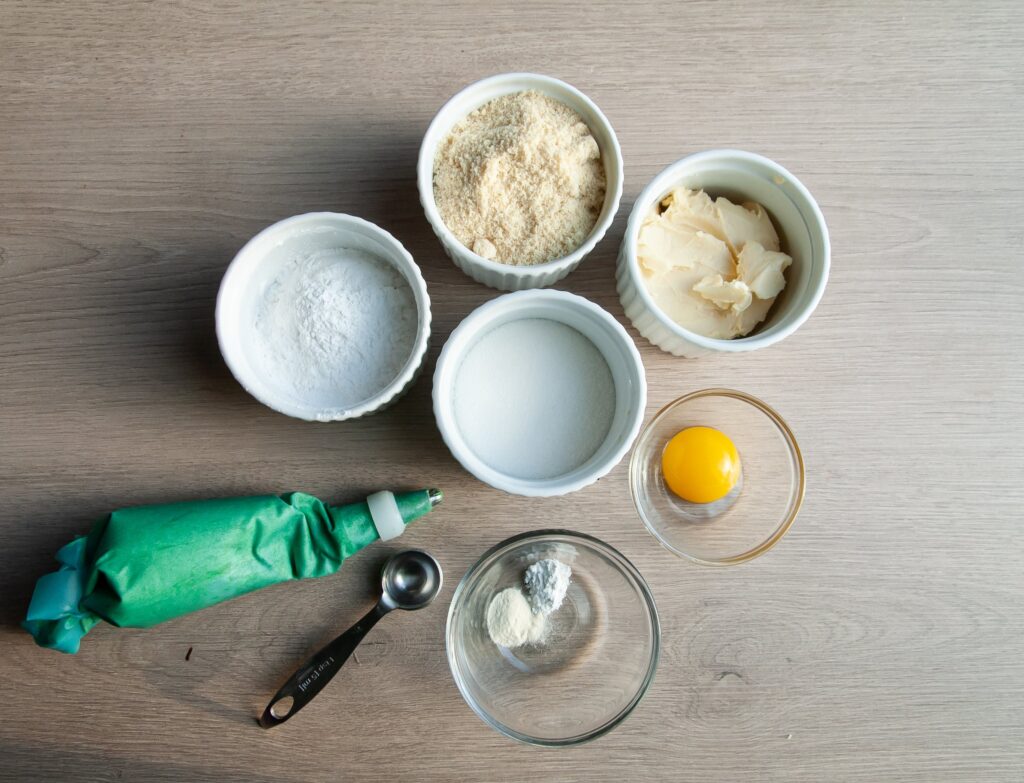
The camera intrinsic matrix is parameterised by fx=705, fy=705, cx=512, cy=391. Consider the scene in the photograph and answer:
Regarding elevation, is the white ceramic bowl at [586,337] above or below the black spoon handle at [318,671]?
above

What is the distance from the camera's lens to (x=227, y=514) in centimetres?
86

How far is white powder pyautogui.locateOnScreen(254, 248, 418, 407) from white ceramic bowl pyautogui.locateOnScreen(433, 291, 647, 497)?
0.24 ft

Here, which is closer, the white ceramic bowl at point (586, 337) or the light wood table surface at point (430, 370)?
the white ceramic bowl at point (586, 337)

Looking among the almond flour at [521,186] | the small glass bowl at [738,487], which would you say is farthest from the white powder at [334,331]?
the small glass bowl at [738,487]

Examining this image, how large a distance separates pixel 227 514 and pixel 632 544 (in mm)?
519

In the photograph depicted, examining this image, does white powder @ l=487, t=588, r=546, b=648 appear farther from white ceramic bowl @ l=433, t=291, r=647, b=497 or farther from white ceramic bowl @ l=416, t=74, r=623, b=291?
white ceramic bowl @ l=416, t=74, r=623, b=291

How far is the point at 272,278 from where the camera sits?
904 mm

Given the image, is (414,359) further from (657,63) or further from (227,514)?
(657,63)

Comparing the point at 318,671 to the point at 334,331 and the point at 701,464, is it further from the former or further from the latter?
the point at 701,464

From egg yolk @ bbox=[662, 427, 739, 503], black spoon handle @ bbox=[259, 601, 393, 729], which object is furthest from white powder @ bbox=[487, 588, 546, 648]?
egg yolk @ bbox=[662, 427, 739, 503]

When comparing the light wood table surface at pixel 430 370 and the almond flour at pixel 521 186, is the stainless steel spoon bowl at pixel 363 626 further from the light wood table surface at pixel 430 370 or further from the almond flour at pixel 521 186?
the almond flour at pixel 521 186

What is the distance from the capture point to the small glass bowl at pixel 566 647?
91 cm

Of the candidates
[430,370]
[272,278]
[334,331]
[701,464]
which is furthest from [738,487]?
[272,278]

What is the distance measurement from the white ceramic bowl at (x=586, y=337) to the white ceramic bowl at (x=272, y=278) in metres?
0.05
